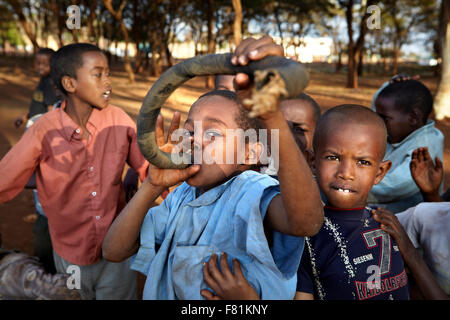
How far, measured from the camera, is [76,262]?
7.57 ft

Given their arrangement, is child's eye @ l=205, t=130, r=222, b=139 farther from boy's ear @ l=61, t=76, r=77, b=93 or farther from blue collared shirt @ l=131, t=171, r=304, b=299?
boy's ear @ l=61, t=76, r=77, b=93

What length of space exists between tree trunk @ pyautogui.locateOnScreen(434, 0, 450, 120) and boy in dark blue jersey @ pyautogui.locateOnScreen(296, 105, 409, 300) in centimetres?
909

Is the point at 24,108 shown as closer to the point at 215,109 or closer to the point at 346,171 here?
the point at 215,109

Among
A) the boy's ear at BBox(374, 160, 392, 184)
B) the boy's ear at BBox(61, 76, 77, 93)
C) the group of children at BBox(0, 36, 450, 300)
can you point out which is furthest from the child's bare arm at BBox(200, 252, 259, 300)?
the boy's ear at BBox(61, 76, 77, 93)

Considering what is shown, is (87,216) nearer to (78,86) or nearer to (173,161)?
(78,86)

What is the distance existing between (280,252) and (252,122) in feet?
1.75

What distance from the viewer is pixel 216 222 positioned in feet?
4.44

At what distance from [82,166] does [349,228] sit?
169 cm

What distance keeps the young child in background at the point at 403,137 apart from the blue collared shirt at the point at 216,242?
5.27ft

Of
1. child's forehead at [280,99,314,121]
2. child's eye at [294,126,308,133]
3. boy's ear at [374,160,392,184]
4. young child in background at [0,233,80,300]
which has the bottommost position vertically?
young child in background at [0,233,80,300]

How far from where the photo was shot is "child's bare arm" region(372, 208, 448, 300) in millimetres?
1588

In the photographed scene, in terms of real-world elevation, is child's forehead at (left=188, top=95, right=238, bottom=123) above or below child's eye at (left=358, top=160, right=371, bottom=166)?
above

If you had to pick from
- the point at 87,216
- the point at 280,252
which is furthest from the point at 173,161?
the point at 87,216

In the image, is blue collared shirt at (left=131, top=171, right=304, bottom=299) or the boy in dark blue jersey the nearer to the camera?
blue collared shirt at (left=131, top=171, right=304, bottom=299)
